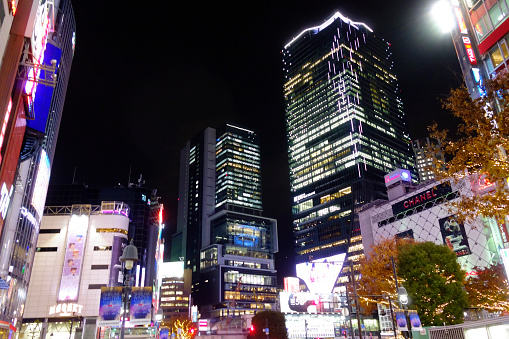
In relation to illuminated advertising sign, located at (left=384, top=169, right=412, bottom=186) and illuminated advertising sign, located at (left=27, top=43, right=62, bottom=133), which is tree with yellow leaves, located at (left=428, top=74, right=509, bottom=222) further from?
illuminated advertising sign, located at (left=384, top=169, right=412, bottom=186)

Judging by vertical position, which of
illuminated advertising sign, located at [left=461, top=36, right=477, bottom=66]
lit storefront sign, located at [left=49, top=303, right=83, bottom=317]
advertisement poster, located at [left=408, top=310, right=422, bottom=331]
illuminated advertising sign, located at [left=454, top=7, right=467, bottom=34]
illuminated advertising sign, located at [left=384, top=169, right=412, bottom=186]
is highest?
illuminated advertising sign, located at [left=384, top=169, right=412, bottom=186]

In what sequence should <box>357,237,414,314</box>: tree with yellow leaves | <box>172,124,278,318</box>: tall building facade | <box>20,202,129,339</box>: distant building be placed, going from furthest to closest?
1. <box>172,124,278,318</box>: tall building facade
2. <box>20,202,129,339</box>: distant building
3. <box>357,237,414,314</box>: tree with yellow leaves

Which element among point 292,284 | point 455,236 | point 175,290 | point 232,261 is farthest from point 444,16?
point 175,290

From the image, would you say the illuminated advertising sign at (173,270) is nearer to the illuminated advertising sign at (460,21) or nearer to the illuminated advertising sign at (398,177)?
the illuminated advertising sign at (398,177)

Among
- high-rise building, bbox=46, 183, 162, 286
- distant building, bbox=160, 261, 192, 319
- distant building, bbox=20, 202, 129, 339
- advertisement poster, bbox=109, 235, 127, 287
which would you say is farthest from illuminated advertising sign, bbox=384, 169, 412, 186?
distant building, bbox=160, 261, 192, 319

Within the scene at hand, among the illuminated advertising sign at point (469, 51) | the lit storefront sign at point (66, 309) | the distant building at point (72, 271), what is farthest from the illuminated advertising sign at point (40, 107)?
the lit storefront sign at point (66, 309)

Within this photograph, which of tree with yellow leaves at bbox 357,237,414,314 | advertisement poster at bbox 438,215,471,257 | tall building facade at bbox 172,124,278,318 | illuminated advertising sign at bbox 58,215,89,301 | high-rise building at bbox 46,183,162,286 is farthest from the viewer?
tall building facade at bbox 172,124,278,318

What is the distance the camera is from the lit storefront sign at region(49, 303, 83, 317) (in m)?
74.0

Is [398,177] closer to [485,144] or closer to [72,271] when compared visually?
[72,271]

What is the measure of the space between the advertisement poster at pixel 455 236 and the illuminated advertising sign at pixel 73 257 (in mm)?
79416

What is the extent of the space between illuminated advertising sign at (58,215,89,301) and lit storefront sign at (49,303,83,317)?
1.36 metres

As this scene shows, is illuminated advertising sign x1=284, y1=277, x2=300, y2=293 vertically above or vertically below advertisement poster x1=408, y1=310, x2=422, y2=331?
above

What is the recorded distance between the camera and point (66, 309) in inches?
2938

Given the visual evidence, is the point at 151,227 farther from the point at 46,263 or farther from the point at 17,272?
the point at 17,272
